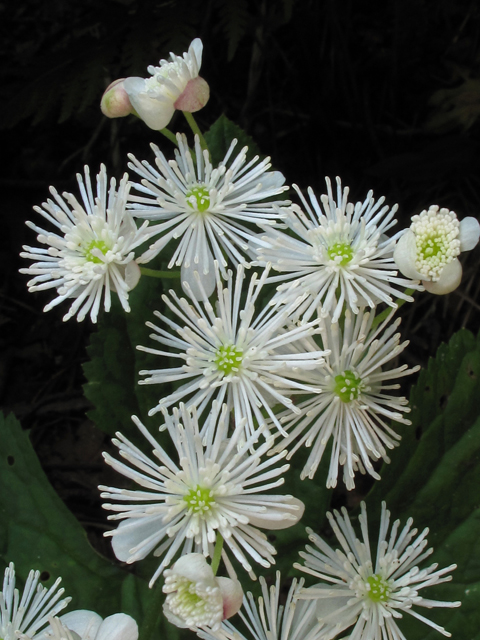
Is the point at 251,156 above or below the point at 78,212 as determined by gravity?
above

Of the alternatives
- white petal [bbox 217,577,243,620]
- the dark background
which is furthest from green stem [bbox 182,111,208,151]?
white petal [bbox 217,577,243,620]

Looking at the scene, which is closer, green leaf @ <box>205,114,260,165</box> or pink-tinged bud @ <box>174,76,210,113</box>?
pink-tinged bud @ <box>174,76,210,113</box>

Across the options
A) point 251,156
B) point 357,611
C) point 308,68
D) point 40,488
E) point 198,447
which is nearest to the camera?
point 198,447

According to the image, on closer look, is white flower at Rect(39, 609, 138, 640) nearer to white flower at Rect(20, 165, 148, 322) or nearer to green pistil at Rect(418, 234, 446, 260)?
white flower at Rect(20, 165, 148, 322)

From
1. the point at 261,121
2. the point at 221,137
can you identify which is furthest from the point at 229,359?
the point at 261,121

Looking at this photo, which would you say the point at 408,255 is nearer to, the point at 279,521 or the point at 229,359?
the point at 229,359

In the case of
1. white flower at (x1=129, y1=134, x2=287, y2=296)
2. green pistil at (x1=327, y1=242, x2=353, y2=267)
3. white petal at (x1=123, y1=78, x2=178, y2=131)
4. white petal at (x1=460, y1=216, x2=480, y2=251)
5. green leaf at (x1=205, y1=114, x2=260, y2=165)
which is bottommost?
white petal at (x1=460, y1=216, x2=480, y2=251)

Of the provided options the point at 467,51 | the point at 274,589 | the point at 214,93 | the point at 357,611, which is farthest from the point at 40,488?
the point at 467,51

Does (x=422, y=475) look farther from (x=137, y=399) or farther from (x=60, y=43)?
(x=60, y=43)
